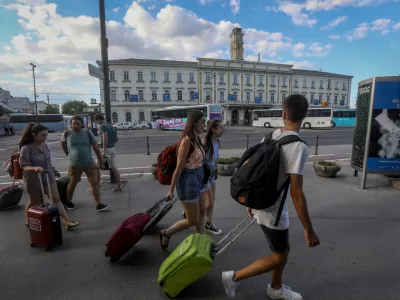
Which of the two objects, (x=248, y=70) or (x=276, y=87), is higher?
(x=248, y=70)

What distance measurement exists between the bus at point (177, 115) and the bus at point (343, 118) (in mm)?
18734

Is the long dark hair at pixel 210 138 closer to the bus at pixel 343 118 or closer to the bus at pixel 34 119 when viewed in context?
the bus at pixel 343 118

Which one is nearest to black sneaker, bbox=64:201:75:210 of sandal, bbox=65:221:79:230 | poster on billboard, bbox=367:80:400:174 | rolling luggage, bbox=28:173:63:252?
sandal, bbox=65:221:79:230

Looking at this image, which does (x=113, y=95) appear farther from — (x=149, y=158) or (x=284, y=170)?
(x=284, y=170)

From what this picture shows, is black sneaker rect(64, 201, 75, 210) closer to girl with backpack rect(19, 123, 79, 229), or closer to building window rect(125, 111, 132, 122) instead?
girl with backpack rect(19, 123, 79, 229)

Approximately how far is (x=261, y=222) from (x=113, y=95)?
Result: 51.5 meters

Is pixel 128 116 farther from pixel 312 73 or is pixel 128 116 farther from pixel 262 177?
pixel 262 177

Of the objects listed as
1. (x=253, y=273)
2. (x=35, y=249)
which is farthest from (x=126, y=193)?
(x=253, y=273)

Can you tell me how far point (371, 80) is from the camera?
536 centimetres

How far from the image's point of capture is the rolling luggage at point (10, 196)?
4.51m

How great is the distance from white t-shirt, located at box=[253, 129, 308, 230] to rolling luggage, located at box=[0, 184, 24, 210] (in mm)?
4763

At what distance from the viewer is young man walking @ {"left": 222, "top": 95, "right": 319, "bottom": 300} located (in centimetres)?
178

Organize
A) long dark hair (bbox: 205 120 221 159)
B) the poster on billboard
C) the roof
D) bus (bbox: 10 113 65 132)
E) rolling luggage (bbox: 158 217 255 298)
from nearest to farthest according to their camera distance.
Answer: rolling luggage (bbox: 158 217 255 298) → long dark hair (bbox: 205 120 221 159) → the poster on billboard → bus (bbox: 10 113 65 132) → the roof

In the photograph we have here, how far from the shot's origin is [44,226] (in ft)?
10.3
